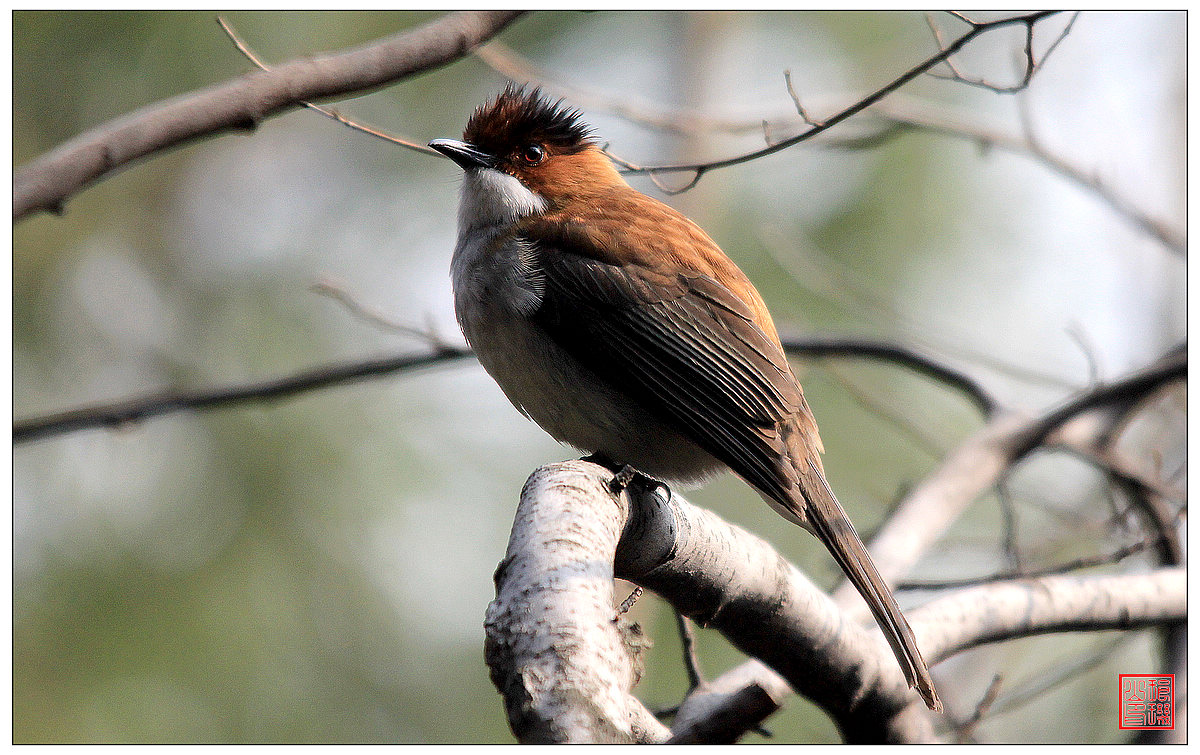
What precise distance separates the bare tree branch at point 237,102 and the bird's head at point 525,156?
3.61 feet

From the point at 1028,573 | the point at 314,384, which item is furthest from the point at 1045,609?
the point at 314,384

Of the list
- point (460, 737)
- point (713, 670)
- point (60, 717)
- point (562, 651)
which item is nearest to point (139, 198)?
point (60, 717)

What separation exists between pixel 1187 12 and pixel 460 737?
16.1 ft

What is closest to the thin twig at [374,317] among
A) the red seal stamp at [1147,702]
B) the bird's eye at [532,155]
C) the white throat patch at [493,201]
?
the white throat patch at [493,201]

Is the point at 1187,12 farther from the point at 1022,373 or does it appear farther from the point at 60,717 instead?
the point at 60,717

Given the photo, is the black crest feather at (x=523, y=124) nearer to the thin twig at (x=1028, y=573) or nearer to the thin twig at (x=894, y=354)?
the thin twig at (x=894, y=354)

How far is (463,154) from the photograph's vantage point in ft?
12.0

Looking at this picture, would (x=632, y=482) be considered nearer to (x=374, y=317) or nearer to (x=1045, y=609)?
(x=1045, y=609)

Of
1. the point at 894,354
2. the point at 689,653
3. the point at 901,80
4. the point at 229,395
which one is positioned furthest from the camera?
the point at 894,354

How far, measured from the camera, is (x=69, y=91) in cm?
628

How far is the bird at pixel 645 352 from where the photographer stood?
2914mm

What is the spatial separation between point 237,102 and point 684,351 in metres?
1.53

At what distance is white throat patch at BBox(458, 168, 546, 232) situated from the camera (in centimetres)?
356

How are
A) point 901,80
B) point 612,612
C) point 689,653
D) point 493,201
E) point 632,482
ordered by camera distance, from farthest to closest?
1. point 493,201
2. point 689,653
3. point 632,482
4. point 901,80
5. point 612,612
